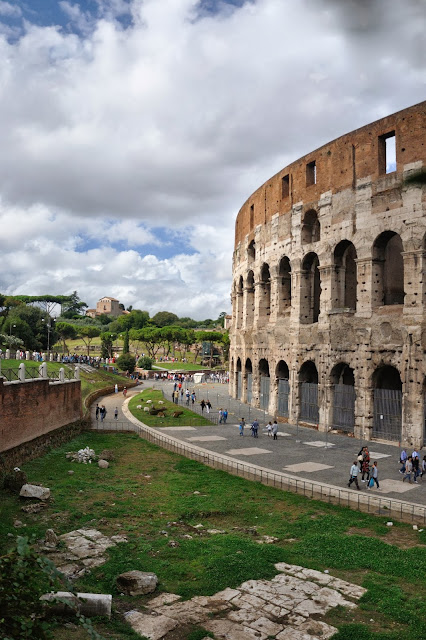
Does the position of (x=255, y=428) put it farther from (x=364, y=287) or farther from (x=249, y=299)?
(x=249, y=299)

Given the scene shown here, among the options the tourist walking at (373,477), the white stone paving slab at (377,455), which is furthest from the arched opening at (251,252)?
the tourist walking at (373,477)

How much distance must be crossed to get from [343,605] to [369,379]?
17.7 metres

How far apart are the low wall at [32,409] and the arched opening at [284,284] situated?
14.6 m

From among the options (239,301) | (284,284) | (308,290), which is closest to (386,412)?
(308,290)

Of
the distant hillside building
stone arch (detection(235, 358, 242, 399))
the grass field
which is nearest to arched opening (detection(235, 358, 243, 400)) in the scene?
stone arch (detection(235, 358, 242, 399))

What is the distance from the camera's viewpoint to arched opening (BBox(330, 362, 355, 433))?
85.8 ft

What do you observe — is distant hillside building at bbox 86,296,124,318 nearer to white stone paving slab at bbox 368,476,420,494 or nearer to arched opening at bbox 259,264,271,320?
arched opening at bbox 259,264,271,320

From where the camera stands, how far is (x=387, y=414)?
24.3m

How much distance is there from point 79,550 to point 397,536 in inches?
295

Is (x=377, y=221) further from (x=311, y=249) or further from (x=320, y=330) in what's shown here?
(x=320, y=330)

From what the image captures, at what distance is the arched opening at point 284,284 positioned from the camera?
1292 inches

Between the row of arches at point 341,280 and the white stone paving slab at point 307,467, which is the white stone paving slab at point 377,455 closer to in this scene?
the white stone paving slab at point 307,467

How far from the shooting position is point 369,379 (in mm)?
24906

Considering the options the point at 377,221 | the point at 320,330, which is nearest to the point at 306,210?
the point at 377,221
